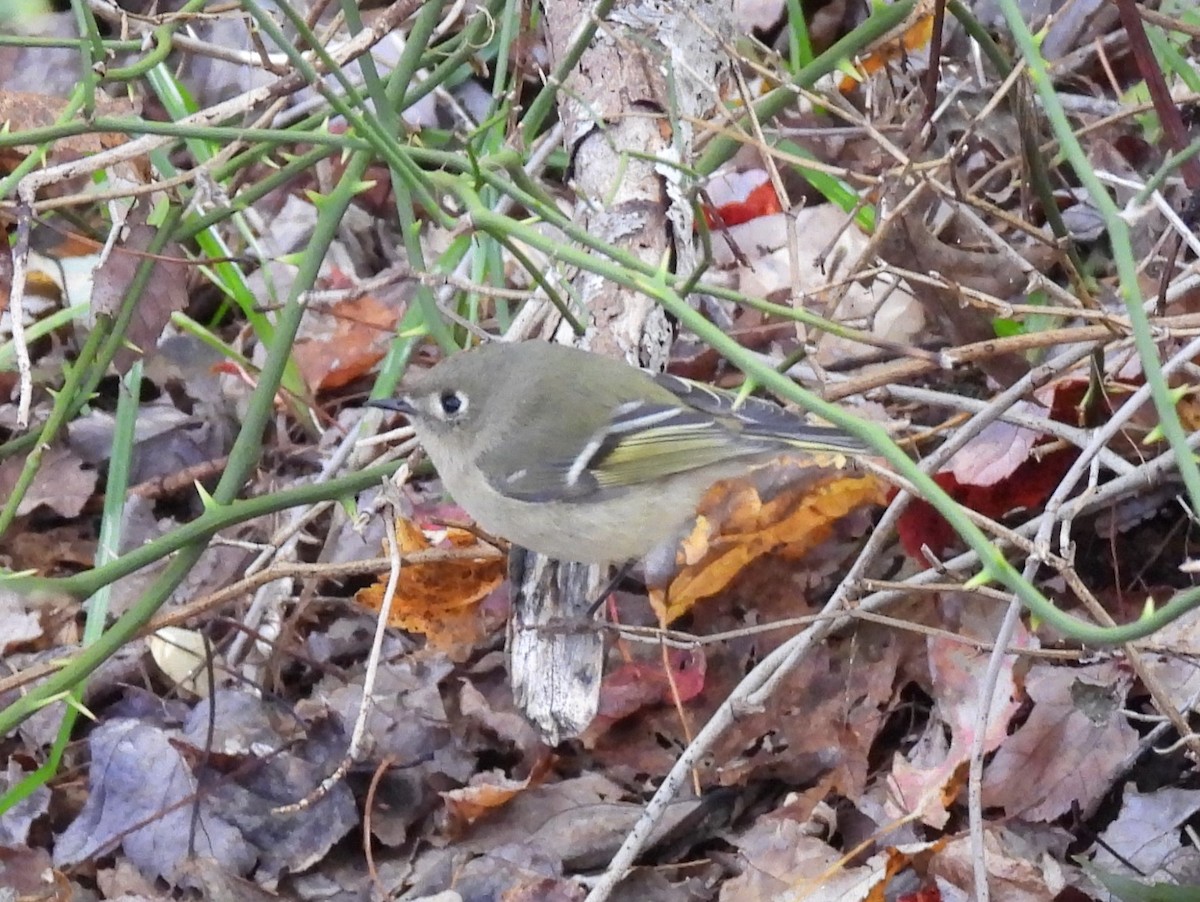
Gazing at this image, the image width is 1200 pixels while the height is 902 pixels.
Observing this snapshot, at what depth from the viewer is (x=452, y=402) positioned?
266 centimetres

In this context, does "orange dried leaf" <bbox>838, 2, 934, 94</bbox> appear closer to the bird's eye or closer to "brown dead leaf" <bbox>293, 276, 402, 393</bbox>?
the bird's eye

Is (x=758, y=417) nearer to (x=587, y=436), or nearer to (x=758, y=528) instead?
(x=758, y=528)

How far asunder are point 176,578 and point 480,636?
30.2 inches

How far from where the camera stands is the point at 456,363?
2609 mm

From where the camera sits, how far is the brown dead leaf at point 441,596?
2590mm

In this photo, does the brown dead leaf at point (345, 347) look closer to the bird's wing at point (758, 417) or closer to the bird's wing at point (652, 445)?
the bird's wing at point (652, 445)

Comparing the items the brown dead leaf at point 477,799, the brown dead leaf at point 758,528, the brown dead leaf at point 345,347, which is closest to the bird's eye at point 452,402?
the brown dead leaf at point 758,528

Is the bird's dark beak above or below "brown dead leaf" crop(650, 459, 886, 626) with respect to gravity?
above

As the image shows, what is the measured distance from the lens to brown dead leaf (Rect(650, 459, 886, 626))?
2562 mm

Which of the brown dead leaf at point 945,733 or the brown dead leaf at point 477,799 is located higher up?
the brown dead leaf at point 945,733

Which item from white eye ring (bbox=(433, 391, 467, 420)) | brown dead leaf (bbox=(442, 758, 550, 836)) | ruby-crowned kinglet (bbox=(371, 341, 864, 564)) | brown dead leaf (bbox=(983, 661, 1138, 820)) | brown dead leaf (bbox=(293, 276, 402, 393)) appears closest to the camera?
brown dead leaf (bbox=(983, 661, 1138, 820))

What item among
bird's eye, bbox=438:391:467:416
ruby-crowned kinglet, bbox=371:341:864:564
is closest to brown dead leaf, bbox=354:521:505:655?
ruby-crowned kinglet, bbox=371:341:864:564

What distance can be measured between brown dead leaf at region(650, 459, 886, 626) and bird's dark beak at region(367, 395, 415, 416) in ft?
2.00

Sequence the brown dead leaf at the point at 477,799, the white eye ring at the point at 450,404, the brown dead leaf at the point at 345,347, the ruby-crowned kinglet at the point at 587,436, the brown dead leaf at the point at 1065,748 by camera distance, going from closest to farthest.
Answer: the brown dead leaf at the point at 1065,748 → the brown dead leaf at the point at 477,799 → the ruby-crowned kinglet at the point at 587,436 → the white eye ring at the point at 450,404 → the brown dead leaf at the point at 345,347
